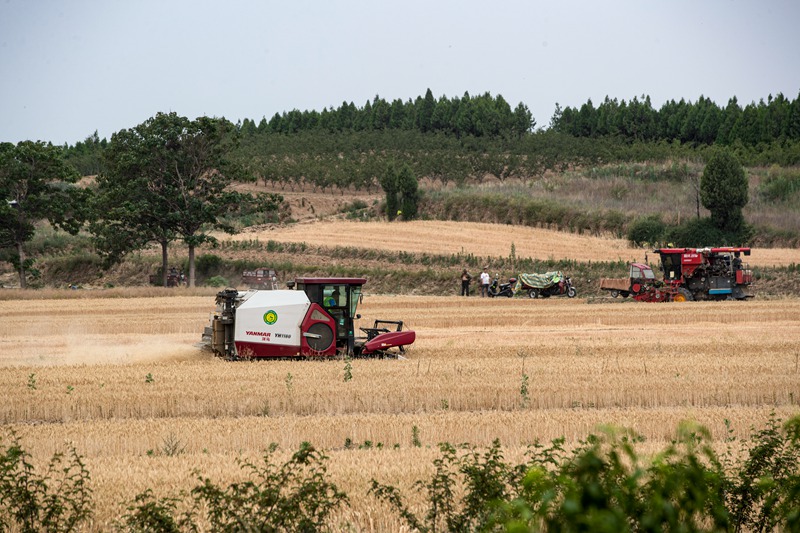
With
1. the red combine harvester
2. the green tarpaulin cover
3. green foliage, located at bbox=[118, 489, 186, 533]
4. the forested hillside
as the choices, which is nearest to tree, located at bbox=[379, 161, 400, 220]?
the forested hillside

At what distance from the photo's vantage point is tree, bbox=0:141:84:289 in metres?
51.7

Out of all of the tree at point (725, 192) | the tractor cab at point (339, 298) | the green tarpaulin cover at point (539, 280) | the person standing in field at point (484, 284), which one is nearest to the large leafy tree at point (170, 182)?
the person standing in field at point (484, 284)

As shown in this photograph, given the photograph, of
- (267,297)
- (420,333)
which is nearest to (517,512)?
(267,297)

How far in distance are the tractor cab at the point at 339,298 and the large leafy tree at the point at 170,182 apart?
30.8 m

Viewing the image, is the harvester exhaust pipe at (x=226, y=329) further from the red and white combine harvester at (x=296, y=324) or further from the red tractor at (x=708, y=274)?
the red tractor at (x=708, y=274)

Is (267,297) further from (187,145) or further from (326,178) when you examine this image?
(326,178)

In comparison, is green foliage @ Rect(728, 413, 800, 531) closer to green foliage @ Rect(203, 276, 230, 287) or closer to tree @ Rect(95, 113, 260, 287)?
green foliage @ Rect(203, 276, 230, 287)

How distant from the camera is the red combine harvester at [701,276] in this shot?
37062mm

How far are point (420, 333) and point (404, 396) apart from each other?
1193 cm

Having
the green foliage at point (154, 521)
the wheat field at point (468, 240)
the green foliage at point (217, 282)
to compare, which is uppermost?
the wheat field at point (468, 240)

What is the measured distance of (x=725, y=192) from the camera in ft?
175

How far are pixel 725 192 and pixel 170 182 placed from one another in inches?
1264

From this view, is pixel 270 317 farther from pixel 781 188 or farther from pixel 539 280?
pixel 781 188

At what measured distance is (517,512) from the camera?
557cm
